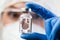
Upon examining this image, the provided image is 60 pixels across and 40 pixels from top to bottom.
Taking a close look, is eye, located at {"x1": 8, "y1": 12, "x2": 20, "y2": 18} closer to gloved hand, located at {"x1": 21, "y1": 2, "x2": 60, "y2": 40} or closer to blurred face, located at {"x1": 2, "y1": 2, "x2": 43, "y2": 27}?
blurred face, located at {"x1": 2, "y1": 2, "x2": 43, "y2": 27}

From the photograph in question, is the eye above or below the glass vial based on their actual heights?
above

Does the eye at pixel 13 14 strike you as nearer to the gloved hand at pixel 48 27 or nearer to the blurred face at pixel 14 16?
the blurred face at pixel 14 16

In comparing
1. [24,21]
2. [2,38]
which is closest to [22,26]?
[24,21]

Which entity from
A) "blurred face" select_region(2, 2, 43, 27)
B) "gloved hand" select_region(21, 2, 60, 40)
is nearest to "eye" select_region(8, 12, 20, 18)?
"blurred face" select_region(2, 2, 43, 27)

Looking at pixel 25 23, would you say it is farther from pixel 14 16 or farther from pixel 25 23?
pixel 14 16

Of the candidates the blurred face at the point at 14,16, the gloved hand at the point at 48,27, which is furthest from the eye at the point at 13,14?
the gloved hand at the point at 48,27

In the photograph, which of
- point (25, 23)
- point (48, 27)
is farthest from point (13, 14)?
point (48, 27)

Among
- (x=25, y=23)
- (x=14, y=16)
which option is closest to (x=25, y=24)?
(x=25, y=23)

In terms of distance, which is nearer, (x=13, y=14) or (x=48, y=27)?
(x=48, y=27)

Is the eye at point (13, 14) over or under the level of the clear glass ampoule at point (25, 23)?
over

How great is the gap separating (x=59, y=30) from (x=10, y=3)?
360 millimetres

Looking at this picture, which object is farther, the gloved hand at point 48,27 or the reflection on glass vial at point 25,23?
the reflection on glass vial at point 25,23

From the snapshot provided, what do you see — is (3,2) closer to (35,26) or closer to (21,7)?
(21,7)

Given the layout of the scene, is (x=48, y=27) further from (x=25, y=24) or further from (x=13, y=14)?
(x=13, y=14)
